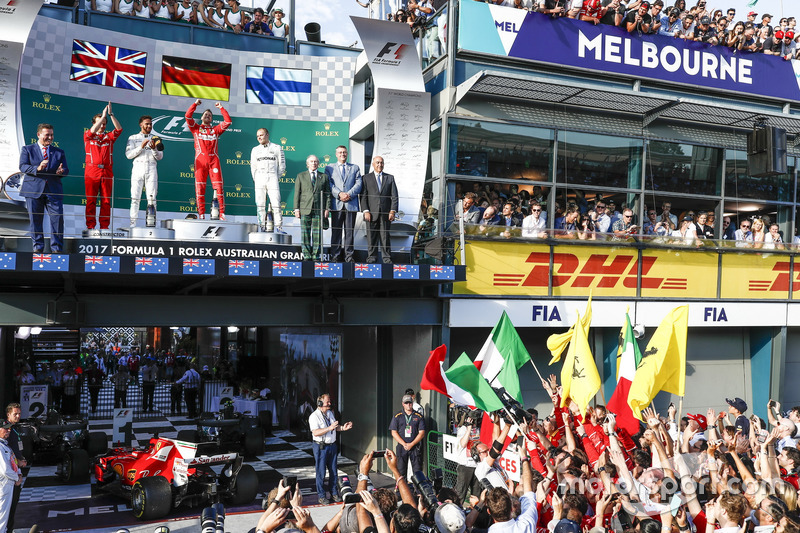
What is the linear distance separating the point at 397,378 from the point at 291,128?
5458 millimetres

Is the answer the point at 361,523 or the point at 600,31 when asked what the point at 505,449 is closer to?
the point at 361,523

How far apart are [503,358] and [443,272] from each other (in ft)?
6.24

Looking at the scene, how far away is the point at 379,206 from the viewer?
12.3 m

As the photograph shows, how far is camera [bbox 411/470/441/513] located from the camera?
20.7ft

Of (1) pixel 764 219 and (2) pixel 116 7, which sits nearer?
(2) pixel 116 7

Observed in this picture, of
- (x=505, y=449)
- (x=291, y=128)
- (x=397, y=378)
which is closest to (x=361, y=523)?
(x=505, y=449)

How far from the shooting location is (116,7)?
45.9ft

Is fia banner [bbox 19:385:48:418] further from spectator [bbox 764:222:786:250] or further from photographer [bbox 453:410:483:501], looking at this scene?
spectator [bbox 764:222:786:250]

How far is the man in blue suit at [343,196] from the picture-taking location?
12078mm

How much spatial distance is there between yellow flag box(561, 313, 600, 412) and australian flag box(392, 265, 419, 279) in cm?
274

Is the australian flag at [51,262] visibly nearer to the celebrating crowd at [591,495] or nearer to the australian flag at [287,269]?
the australian flag at [287,269]

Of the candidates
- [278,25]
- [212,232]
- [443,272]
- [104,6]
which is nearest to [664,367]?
[443,272]

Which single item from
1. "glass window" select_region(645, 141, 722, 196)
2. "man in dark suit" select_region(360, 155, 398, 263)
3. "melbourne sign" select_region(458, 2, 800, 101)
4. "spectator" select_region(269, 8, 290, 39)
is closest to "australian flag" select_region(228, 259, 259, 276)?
"man in dark suit" select_region(360, 155, 398, 263)

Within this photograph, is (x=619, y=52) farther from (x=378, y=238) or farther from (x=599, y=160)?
(x=378, y=238)
